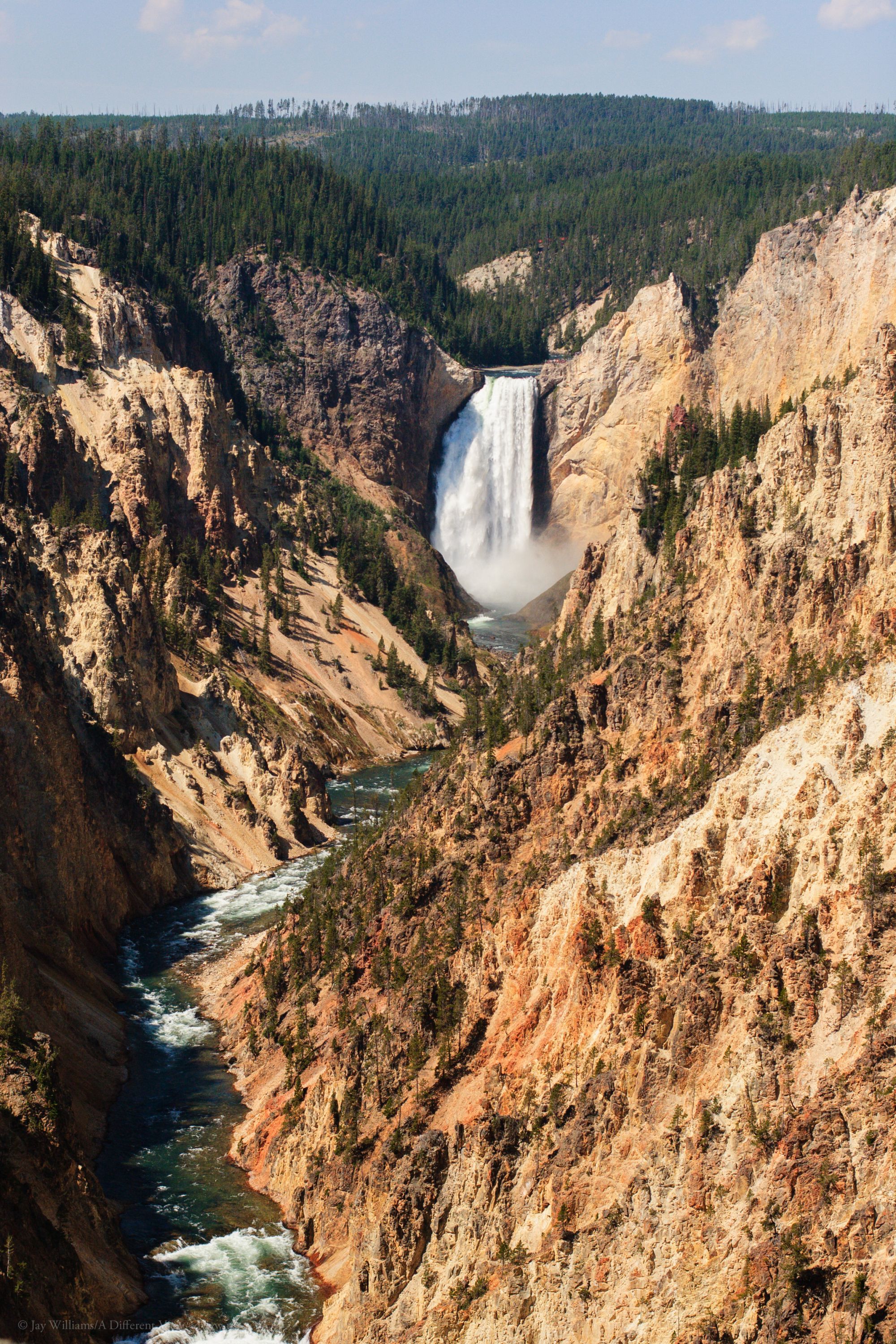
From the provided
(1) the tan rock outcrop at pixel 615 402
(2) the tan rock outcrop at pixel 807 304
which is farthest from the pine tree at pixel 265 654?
(1) the tan rock outcrop at pixel 615 402

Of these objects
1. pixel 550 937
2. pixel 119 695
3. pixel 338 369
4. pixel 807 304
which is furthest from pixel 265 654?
pixel 550 937

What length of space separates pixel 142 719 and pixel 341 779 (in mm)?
24181

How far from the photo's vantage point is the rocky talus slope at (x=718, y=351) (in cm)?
13838

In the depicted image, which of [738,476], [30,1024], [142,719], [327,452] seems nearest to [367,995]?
[30,1024]

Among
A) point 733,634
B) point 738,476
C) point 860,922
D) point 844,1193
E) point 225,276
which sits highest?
point 225,276

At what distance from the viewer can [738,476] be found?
168 ft

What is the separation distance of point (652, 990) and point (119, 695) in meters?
52.2

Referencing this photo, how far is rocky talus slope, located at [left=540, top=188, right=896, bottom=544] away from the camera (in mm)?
138375

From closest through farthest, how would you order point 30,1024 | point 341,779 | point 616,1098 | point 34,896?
point 616,1098, point 30,1024, point 34,896, point 341,779

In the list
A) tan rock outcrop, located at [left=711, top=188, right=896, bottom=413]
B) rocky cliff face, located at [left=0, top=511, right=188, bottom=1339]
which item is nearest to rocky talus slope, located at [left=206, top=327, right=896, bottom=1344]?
rocky cliff face, located at [left=0, top=511, right=188, bottom=1339]

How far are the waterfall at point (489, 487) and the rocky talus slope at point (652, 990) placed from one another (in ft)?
389

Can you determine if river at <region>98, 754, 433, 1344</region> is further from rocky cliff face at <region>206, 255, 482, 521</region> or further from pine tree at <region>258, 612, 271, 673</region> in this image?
rocky cliff face at <region>206, 255, 482, 521</region>

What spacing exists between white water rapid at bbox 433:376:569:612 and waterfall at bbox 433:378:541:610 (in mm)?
75

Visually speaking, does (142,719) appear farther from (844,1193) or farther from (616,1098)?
(844,1193)
